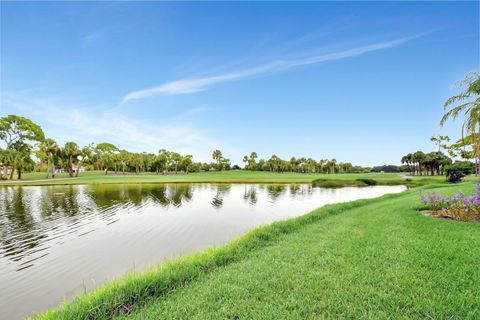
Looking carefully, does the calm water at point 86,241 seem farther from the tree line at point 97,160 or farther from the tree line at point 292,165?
the tree line at point 292,165

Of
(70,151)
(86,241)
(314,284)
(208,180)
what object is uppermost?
(70,151)

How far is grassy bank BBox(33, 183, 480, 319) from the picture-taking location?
3107 mm

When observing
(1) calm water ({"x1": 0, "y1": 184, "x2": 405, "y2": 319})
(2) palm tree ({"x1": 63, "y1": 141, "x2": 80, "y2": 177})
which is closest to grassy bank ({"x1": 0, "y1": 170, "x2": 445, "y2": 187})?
(2) palm tree ({"x1": 63, "y1": 141, "x2": 80, "y2": 177})

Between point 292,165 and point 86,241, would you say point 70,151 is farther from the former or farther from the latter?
point 292,165

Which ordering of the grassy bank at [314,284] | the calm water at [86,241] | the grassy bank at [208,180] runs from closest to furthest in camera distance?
the grassy bank at [314,284]
the calm water at [86,241]
the grassy bank at [208,180]

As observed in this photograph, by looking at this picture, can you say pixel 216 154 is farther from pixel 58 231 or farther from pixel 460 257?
pixel 460 257

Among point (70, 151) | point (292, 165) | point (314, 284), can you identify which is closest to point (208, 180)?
point (70, 151)

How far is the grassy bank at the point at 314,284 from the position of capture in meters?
3.11

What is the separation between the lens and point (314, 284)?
150 inches

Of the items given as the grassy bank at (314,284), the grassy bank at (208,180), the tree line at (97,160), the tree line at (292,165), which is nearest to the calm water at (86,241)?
the grassy bank at (314,284)

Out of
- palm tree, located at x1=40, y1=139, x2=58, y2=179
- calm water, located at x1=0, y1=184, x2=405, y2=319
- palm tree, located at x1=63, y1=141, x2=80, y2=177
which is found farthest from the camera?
palm tree, located at x1=63, y1=141, x2=80, y2=177

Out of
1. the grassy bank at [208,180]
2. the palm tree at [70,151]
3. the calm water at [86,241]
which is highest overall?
the palm tree at [70,151]

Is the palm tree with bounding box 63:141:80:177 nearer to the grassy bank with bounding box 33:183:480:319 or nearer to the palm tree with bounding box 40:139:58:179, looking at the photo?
the palm tree with bounding box 40:139:58:179

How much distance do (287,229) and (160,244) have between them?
16.2 ft
